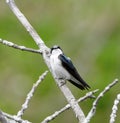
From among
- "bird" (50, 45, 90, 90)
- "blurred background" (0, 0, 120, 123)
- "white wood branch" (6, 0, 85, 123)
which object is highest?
"blurred background" (0, 0, 120, 123)

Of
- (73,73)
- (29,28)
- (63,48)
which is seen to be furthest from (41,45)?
(63,48)

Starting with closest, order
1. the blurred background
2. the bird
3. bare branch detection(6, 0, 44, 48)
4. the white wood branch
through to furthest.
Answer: the white wood branch → bare branch detection(6, 0, 44, 48) → the bird → the blurred background

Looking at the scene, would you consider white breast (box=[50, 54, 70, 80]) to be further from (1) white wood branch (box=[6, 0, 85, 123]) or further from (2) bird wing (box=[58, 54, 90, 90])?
(1) white wood branch (box=[6, 0, 85, 123])

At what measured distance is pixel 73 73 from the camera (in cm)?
285

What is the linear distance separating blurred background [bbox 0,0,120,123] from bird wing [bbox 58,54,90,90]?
5.06 m

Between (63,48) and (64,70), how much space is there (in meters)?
6.42

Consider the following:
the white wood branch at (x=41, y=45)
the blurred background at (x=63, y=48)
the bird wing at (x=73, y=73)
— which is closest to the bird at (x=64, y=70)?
the bird wing at (x=73, y=73)

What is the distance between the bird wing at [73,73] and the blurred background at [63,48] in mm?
5064

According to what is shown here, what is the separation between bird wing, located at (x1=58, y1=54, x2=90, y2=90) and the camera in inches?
110

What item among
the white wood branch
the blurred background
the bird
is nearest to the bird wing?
the bird

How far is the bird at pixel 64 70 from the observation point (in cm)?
280

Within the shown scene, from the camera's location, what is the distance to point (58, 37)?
401 inches

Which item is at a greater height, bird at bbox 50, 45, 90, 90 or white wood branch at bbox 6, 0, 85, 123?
bird at bbox 50, 45, 90, 90

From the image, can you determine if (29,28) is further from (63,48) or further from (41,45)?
(63,48)
